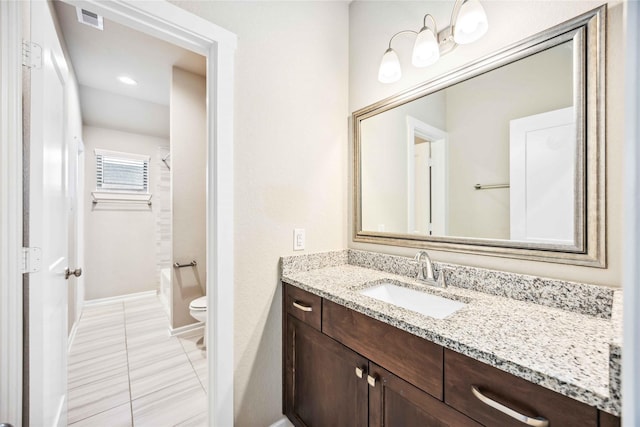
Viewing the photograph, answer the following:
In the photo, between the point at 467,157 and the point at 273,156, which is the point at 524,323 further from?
the point at 273,156

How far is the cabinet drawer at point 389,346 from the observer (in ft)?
2.67

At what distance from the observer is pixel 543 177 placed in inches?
40.9

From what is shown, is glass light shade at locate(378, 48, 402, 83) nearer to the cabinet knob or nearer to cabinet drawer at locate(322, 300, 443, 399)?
cabinet drawer at locate(322, 300, 443, 399)

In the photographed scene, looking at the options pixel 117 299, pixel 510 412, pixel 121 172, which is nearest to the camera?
pixel 510 412

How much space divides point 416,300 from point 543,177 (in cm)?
73

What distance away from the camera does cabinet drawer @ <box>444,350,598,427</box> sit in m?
0.57

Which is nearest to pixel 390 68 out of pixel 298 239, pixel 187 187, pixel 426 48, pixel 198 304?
pixel 426 48

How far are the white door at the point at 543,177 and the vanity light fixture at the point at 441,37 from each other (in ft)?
1.42

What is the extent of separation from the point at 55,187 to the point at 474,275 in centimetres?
195

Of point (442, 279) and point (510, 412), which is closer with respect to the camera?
point (510, 412)

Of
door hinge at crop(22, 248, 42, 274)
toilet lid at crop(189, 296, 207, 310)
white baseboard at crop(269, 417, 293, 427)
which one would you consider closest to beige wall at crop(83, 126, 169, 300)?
toilet lid at crop(189, 296, 207, 310)

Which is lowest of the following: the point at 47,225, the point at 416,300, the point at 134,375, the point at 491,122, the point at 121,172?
the point at 134,375

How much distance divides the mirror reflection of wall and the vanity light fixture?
17cm

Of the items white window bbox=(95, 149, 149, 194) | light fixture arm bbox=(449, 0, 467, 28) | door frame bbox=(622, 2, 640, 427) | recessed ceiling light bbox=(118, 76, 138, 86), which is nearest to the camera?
door frame bbox=(622, 2, 640, 427)
